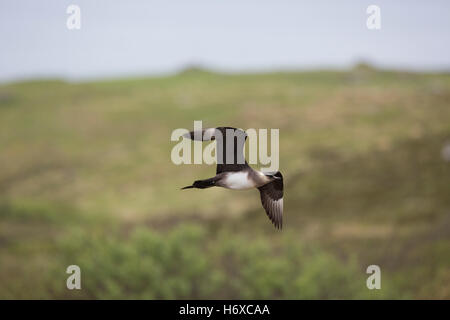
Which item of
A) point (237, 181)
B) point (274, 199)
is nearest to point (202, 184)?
point (237, 181)

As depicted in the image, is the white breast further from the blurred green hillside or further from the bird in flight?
the blurred green hillside

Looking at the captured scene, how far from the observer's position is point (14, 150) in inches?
3681

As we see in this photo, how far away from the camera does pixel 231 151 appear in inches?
356

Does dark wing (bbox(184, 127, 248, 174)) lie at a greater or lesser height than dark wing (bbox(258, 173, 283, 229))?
greater

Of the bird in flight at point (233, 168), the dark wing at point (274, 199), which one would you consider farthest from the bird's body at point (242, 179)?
the dark wing at point (274, 199)

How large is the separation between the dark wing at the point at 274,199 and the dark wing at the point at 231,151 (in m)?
1.58

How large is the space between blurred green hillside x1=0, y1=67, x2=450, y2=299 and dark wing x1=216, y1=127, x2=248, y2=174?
22.9 metres

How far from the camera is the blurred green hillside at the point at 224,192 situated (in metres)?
35.4

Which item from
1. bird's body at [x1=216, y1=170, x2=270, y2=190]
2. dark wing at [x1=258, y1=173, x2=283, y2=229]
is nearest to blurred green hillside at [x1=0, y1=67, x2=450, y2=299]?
dark wing at [x1=258, y1=173, x2=283, y2=229]

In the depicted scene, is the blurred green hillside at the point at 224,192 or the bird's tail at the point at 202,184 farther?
the blurred green hillside at the point at 224,192

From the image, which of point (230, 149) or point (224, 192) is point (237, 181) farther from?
point (224, 192)

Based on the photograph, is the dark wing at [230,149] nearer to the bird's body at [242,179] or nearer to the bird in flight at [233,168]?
the bird in flight at [233,168]

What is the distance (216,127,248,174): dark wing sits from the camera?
344 inches
